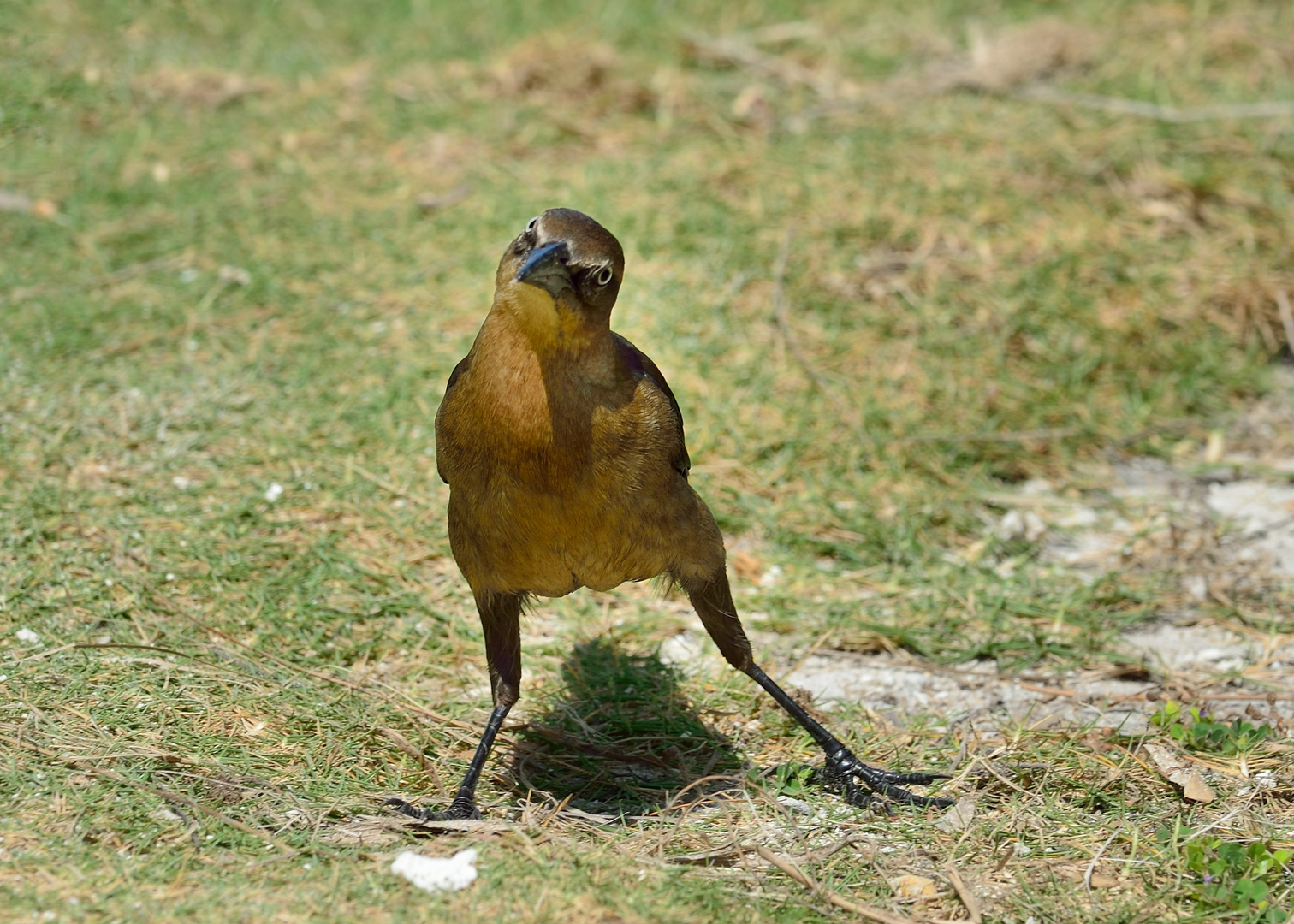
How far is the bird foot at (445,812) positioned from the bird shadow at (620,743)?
208 mm

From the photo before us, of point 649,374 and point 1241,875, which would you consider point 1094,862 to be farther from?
point 649,374

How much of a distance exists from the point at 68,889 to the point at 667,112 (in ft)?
19.4

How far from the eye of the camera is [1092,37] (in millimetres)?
8547

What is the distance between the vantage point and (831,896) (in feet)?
10.3

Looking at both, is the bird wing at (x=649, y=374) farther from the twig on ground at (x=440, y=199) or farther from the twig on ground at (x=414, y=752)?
the twig on ground at (x=440, y=199)

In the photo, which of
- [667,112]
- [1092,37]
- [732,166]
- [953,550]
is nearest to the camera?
[953,550]

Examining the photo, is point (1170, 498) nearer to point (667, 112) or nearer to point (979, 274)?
point (979, 274)

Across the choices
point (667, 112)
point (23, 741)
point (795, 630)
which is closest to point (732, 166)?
point (667, 112)

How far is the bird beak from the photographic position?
3.06 m

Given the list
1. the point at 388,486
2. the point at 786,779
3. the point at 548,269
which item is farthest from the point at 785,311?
the point at 548,269

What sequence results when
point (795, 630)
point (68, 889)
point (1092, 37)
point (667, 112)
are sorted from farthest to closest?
point (1092, 37)
point (667, 112)
point (795, 630)
point (68, 889)

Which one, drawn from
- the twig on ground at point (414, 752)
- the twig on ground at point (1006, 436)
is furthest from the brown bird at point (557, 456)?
the twig on ground at point (1006, 436)

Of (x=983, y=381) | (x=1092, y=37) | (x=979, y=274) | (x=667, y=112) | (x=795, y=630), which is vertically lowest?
(x=795, y=630)

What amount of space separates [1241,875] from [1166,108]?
5548 millimetres
